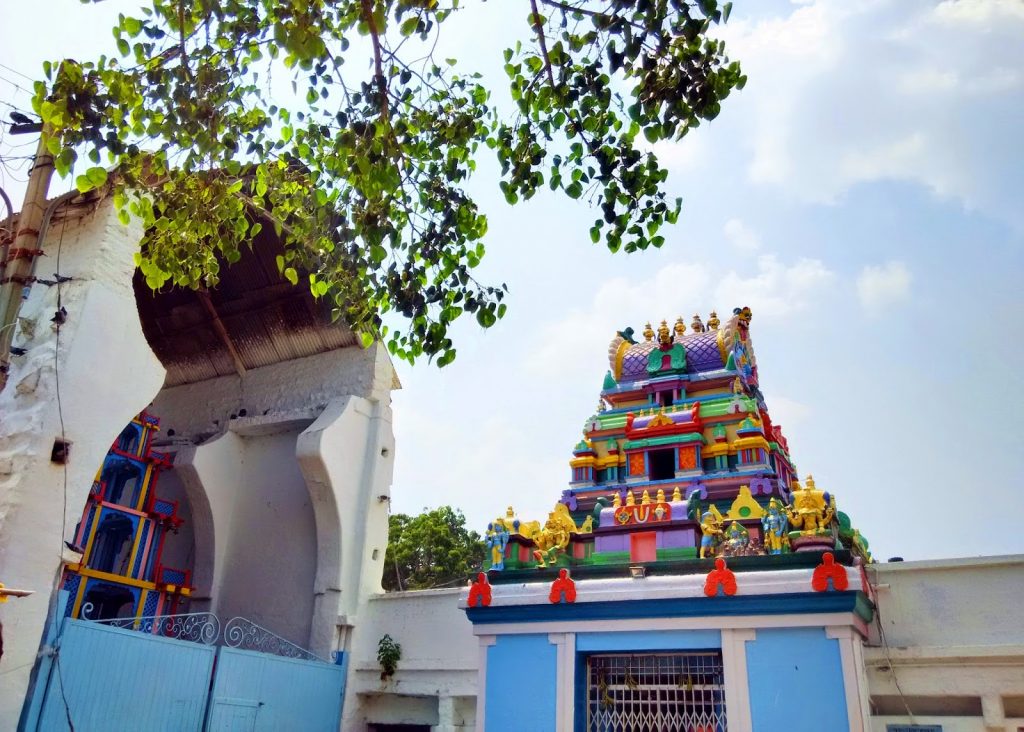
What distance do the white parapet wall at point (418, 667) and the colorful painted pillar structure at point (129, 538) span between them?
3703 millimetres

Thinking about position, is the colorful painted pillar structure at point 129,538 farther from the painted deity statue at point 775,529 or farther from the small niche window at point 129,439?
the painted deity statue at point 775,529

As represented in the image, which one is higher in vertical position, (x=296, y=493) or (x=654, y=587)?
(x=296, y=493)

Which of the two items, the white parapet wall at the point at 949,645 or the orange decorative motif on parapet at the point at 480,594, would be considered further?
the orange decorative motif on parapet at the point at 480,594

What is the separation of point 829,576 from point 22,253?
7.26 m

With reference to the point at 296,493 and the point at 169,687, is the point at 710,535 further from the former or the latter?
the point at 296,493

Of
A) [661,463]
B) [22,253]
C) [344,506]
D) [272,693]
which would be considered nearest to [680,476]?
[661,463]

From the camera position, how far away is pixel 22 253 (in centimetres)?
479

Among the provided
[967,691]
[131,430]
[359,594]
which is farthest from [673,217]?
[131,430]

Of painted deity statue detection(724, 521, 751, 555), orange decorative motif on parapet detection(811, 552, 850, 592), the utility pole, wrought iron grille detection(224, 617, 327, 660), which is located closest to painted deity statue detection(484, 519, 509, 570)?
painted deity statue detection(724, 521, 751, 555)

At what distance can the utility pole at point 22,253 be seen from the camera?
4598mm

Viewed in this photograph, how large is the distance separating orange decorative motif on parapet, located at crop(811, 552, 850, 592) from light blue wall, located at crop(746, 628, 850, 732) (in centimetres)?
43

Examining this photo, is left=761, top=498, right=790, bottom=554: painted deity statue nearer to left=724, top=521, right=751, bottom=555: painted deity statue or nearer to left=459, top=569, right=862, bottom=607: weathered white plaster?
left=724, top=521, right=751, bottom=555: painted deity statue

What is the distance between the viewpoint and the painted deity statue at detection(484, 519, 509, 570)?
1131 centimetres

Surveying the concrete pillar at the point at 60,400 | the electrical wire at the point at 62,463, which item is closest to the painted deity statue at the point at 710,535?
the electrical wire at the point at 62,463
